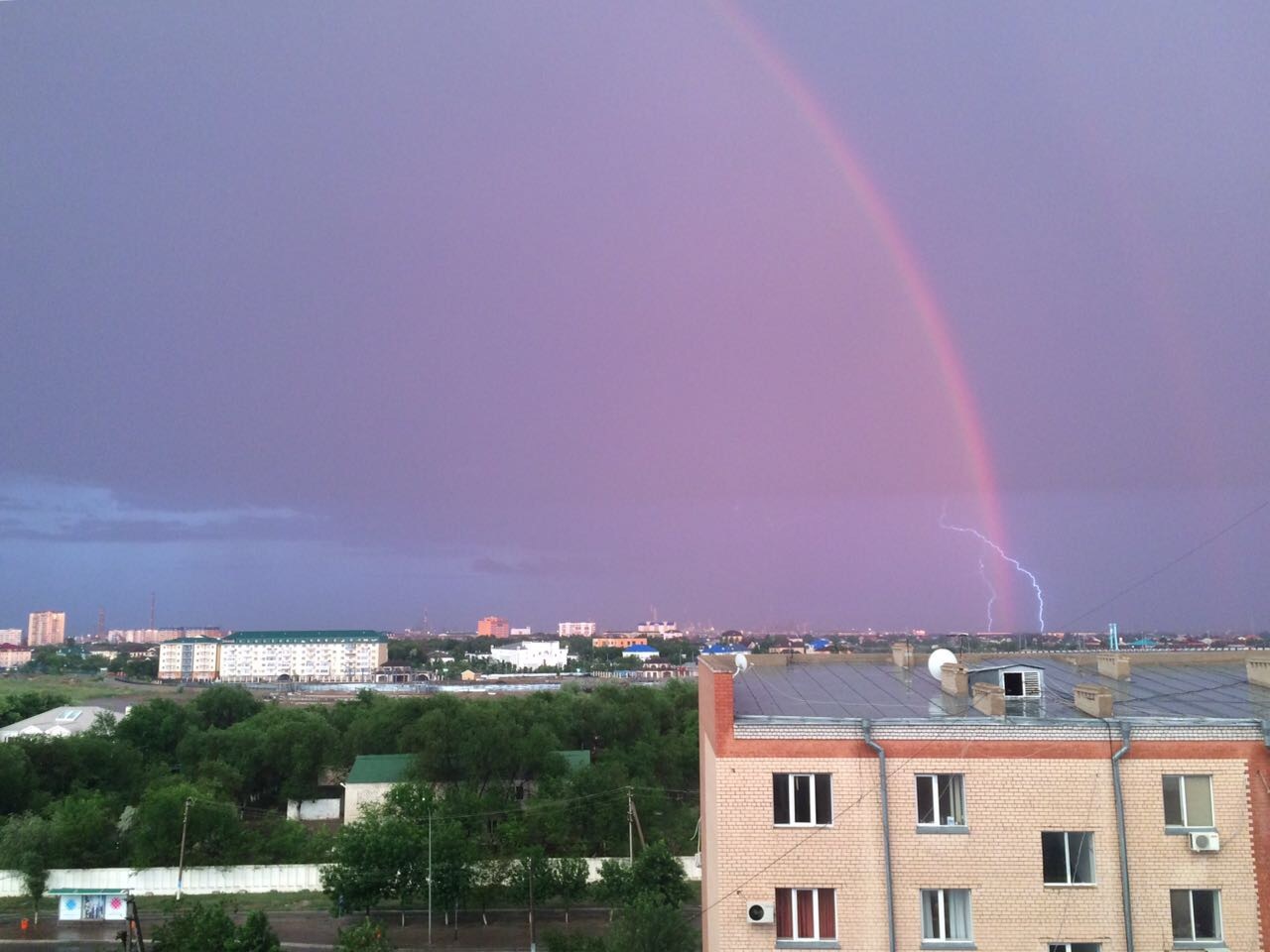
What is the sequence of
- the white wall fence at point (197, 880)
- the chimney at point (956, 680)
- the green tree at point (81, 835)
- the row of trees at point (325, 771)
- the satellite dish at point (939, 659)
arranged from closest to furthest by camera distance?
the chimney at point (956, 680) < the satellite dish at point (939, 659) < the white wall fence at point (197, 880) < the green tree at point (81, 835) < the row of trees at point (325, 771)

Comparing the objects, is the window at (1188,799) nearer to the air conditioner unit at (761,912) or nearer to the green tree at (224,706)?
the air conditioner unit at (761,912)

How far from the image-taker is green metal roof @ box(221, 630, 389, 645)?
180000mm

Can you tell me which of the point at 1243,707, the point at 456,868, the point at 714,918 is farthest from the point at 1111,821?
the point at 456,868

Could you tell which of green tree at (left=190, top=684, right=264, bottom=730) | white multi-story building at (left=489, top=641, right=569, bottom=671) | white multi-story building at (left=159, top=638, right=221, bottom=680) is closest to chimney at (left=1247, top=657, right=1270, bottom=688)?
green tree at (left=190, top=684, right=264, bottom=730)

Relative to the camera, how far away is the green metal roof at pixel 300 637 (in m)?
180

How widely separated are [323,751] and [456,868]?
22.9 meters


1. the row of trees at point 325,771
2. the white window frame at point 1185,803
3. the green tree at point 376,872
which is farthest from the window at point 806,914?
the row of trees at point 325,771

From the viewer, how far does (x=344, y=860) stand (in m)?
A: 30.9

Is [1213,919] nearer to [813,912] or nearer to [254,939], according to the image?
[813,912]

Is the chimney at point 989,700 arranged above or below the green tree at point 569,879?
above

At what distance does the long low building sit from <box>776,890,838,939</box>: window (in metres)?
169

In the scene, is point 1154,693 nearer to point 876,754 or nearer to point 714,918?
point 876,754

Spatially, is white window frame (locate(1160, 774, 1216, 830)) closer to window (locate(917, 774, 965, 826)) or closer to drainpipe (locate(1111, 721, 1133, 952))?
drainpipe (locate(1111, 721, 1133, 952))

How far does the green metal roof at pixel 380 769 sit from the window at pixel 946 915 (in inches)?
1392
